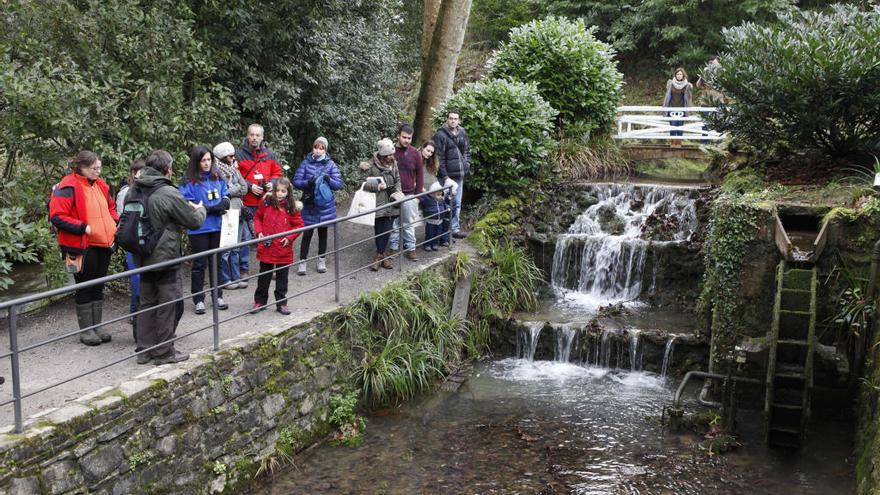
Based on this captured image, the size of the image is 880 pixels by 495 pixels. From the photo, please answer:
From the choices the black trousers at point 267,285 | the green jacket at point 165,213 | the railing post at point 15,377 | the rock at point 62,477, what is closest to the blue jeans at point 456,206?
the black trousers at point 267,285

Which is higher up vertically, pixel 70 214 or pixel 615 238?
pixel 70 214

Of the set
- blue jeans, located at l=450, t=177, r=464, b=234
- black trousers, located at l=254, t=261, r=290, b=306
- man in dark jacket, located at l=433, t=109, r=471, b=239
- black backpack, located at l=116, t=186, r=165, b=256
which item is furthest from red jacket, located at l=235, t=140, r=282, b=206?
blue jeans, located at l=450, t=177, r=464, b=234

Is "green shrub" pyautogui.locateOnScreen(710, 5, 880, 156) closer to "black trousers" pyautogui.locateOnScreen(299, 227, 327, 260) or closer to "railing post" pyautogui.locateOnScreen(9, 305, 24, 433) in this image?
"black trousers" pyautogui.locateOnScreen(299, 227, 327, 260)

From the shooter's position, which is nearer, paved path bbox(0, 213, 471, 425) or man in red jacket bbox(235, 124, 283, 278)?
paved path bbox(0, 213, 471, 425)

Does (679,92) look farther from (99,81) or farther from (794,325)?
(99,81)

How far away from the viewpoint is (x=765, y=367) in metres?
8.33

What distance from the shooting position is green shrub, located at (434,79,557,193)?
12430 millimetres

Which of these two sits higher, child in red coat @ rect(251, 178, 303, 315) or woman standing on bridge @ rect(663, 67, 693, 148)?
woman standing on bridge @ rect(663, 67, 693, 148)

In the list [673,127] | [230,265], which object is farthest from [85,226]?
[673,127]

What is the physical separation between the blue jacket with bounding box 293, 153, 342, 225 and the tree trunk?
17.7 feet

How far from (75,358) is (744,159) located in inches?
378

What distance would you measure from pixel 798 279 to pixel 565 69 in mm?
7296

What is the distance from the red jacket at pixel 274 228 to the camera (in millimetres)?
8047

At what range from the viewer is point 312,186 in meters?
9.33
